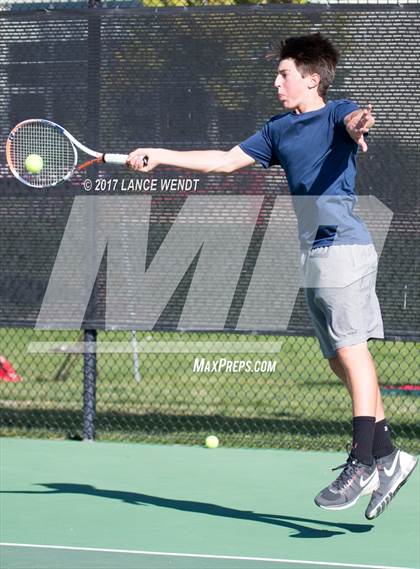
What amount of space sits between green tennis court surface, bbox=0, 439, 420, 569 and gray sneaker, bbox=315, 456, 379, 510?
25 cm

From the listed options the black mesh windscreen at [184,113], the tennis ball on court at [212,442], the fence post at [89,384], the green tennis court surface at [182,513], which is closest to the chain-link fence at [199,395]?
the fence post at [89,384]

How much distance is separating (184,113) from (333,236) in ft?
9.40

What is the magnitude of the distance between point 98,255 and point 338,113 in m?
3.20

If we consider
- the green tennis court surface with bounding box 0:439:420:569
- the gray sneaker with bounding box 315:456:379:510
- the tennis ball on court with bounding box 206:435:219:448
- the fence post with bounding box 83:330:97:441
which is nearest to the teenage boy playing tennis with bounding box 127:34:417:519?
the gray sneaker with bounding box 315:456:379:510

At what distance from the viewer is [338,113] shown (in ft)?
17.7

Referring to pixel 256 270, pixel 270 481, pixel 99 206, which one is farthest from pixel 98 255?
pixel 270 481

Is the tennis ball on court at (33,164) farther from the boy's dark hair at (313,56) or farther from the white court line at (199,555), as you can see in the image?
the white court line at (199,555)

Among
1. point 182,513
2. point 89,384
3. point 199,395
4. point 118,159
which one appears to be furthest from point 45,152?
→ point 199,395

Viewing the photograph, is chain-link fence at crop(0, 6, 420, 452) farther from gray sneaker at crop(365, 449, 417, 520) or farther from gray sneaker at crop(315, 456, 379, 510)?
gray sneaker at crop(315, 456, 379, 510)

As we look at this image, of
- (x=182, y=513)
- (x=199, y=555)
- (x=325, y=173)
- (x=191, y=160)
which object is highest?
(x=191, y=160)

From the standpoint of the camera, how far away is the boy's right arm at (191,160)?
533cm

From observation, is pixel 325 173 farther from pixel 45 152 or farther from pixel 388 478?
pixel 45 152

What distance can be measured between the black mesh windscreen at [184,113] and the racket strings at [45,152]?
0.75 meters

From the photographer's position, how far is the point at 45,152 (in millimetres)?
7355
